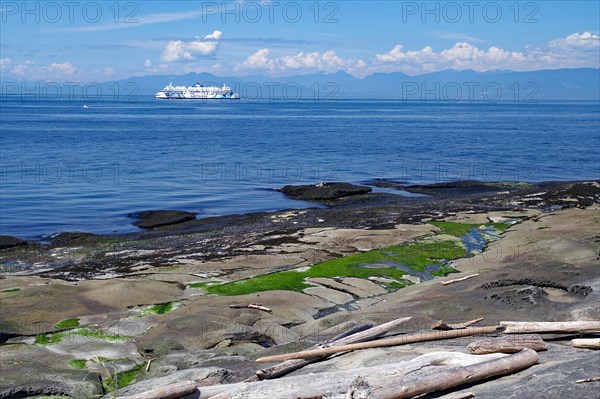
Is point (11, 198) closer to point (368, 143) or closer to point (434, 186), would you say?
point (434, 186)

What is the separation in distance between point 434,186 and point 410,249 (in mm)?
20900

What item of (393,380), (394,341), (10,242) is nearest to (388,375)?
(393,380)

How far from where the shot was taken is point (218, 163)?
55969 mm

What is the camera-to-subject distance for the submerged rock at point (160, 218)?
103ft

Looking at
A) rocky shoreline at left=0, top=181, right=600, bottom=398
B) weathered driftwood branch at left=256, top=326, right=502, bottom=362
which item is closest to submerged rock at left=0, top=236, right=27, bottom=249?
rocky shoreline at left=0, top=181, right=600, bottom=398

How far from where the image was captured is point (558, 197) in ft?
115

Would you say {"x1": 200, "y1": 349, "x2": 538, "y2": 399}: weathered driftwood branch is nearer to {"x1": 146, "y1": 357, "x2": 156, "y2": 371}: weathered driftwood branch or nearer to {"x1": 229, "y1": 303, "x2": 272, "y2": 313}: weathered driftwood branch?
{"x1": 146, "y1": 357, "x2": 156, "y2": 371}: weathered driftwood branch

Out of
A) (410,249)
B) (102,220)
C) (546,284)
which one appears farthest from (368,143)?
(546,284)

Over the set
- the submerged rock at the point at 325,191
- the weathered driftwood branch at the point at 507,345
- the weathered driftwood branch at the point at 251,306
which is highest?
the weathered driftwood branch at the point at 507,345

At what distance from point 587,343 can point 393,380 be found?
3.47 metres

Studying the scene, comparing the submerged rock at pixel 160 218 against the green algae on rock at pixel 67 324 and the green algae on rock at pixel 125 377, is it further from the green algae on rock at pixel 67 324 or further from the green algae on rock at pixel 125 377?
the green algae on rock at pixel 125 377

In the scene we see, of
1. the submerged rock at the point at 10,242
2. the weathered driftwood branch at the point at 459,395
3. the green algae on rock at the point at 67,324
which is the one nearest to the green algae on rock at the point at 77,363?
the green algae on rock at the point at 67,324

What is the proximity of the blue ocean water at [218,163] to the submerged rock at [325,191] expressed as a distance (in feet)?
3.59

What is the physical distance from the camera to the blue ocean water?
119 feet
